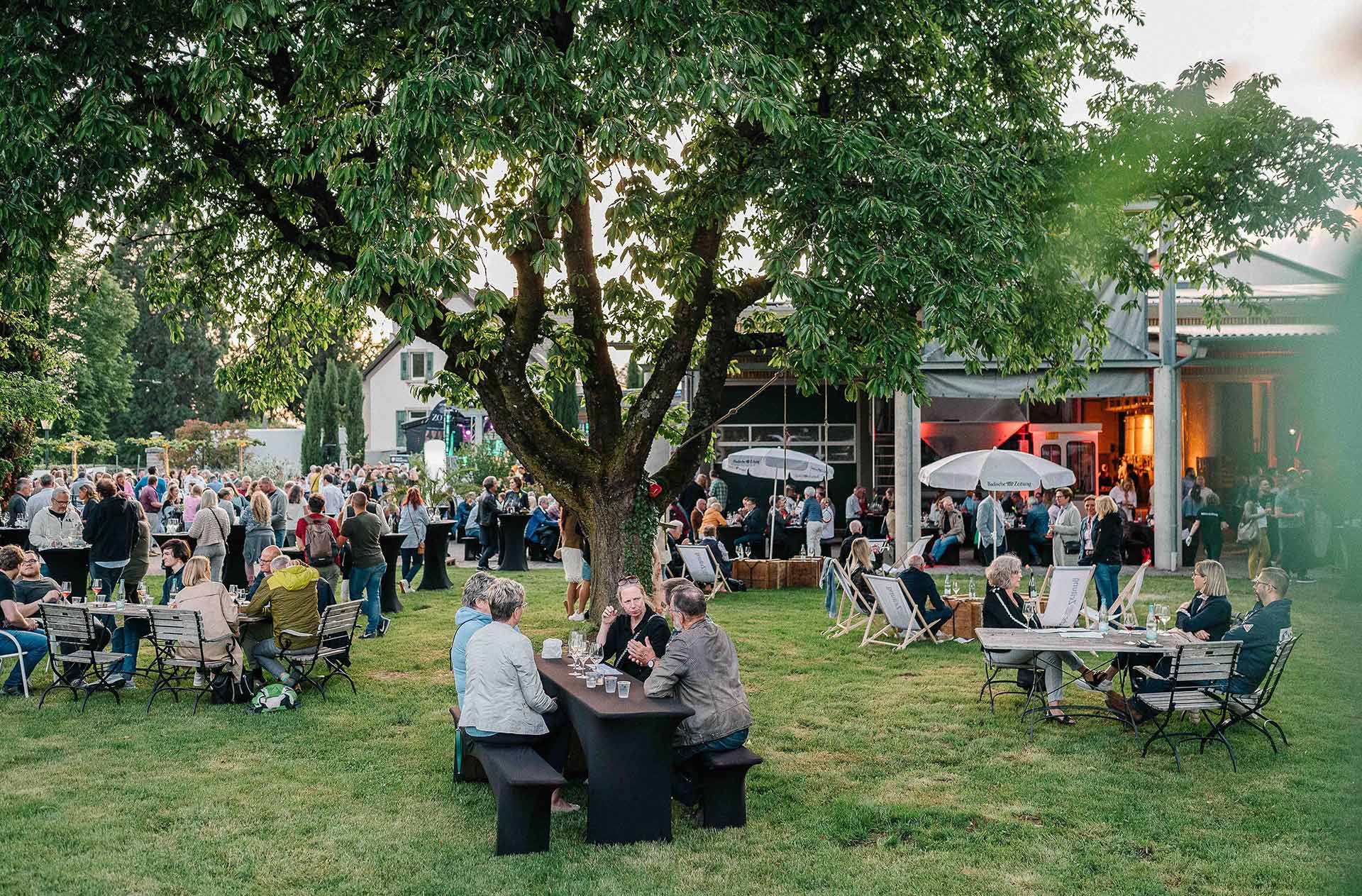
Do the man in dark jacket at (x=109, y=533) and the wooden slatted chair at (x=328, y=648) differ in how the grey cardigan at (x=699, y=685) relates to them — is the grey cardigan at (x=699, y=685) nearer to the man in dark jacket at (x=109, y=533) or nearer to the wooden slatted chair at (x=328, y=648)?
the wooden slatted chair at (x=328, y=648)

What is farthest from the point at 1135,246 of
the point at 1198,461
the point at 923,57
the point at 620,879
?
the point at 1198,461

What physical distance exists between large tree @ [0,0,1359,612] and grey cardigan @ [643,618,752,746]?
2815mm

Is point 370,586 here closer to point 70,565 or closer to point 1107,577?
point 70,565

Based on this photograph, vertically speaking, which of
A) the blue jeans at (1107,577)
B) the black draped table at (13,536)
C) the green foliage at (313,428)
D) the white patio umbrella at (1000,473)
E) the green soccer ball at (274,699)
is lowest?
the green soccer ball at (274,699)

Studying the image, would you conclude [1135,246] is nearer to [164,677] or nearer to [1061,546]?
[1061,546]

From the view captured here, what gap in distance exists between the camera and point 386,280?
7969 mm

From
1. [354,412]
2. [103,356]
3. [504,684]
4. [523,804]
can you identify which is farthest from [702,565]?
[354,412]

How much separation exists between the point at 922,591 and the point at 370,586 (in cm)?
617

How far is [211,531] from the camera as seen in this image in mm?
13367

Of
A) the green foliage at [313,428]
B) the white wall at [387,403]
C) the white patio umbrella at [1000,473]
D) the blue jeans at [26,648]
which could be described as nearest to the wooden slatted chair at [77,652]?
the blue jeans at [26,648]

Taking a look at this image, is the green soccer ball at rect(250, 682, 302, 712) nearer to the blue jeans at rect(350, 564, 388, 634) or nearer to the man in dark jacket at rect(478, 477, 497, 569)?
the blue jeans at rect(350, 564, 388, 634)

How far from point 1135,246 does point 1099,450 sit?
13.1 m

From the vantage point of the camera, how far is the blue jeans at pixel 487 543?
62.4 feet

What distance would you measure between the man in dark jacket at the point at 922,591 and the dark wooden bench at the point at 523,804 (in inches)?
266
